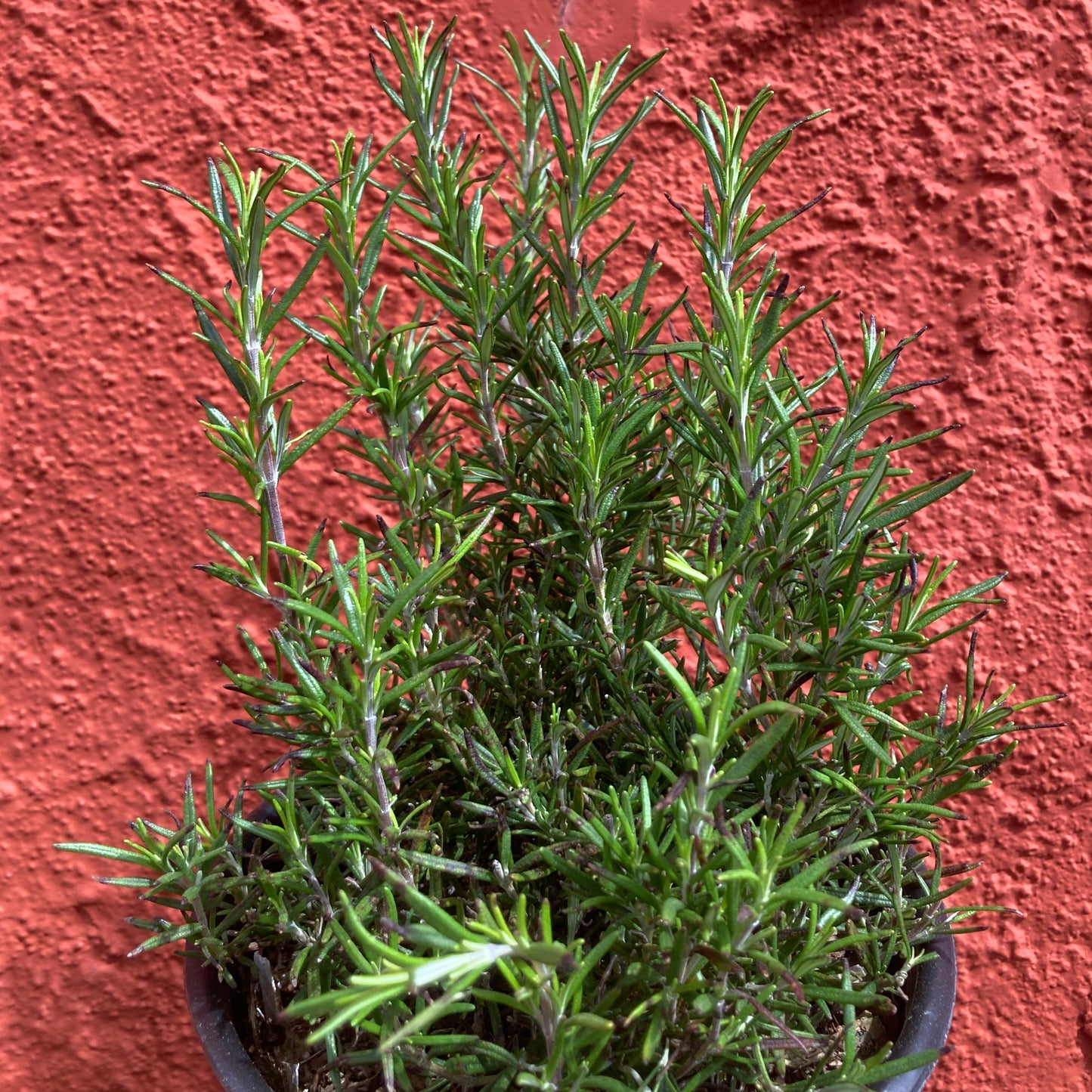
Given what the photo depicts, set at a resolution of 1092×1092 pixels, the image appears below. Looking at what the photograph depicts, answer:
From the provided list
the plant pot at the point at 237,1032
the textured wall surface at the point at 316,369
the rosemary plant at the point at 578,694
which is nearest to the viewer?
the rosemary plant at the point at 578,694

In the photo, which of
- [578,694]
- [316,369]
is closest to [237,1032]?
[578,694]

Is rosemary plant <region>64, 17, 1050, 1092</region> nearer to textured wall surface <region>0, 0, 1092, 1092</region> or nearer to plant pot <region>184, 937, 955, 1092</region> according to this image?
plant pot <region>184, 937, 955, 1092</region>

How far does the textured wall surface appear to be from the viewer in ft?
3.10

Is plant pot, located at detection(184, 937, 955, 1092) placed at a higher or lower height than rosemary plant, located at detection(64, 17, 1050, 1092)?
lower

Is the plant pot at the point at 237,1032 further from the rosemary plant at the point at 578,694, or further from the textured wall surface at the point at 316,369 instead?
the textured wall surface at the point at 316,369

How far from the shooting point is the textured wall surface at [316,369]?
0.94 metres

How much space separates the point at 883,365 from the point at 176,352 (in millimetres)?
773

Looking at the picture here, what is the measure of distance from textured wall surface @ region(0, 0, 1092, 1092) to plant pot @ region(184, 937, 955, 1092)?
41 cm

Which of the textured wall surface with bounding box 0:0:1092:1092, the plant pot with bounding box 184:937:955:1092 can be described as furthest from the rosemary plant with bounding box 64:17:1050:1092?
the textured wall surface with bounding box 0:0:1092:1092

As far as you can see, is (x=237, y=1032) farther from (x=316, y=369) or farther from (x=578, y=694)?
(x=316, y=369)

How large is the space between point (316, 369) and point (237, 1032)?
0.69m

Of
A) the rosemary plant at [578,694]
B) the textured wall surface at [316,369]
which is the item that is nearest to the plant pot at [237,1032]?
the rosemary plant at [578,694]

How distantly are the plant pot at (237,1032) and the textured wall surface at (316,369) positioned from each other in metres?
0.41

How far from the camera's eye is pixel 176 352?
1.05 meters
